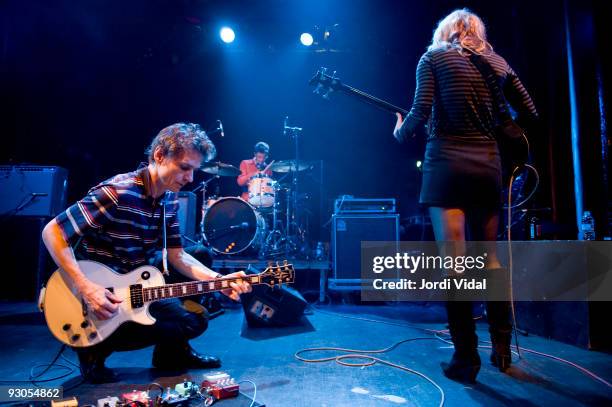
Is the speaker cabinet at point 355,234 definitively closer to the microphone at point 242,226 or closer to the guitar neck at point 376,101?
the microphone at point 242,226

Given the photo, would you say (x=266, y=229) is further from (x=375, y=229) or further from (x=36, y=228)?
(x=36, y=228)

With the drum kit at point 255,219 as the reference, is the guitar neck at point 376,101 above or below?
above

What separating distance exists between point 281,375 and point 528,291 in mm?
2584

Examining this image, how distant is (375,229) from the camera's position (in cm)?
546

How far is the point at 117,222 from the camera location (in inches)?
92.6

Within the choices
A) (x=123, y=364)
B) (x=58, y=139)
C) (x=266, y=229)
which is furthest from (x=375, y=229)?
(x=58, y=139)

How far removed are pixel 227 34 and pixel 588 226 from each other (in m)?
6.65

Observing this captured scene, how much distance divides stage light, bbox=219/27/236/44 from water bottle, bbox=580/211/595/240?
21.4 ft

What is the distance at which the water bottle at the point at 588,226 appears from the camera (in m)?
3.62

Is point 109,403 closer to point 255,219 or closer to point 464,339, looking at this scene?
point 464,339

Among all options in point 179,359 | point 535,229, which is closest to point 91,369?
point 179,359

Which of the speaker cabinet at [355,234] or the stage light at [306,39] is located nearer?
the speaker cabinet at [355,234]

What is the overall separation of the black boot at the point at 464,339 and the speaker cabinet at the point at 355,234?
10.2ft

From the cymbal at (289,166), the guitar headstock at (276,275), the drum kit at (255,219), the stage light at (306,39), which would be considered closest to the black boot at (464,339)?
the guitar headstock at (276,275)
